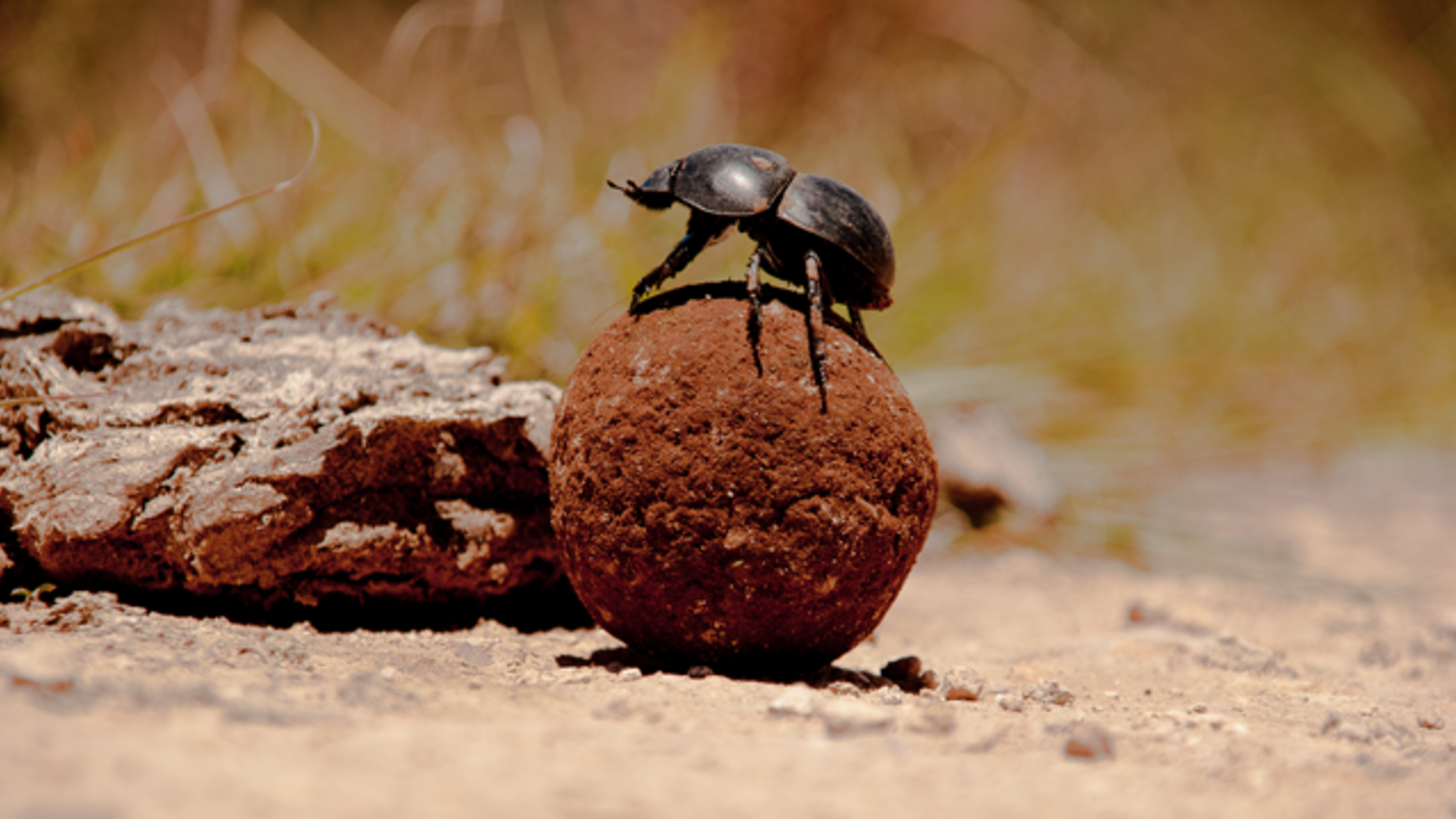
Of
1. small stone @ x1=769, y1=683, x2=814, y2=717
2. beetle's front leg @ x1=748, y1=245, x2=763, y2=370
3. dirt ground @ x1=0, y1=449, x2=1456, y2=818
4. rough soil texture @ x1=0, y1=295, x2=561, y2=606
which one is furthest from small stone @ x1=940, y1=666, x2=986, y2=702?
rough soil texture @ x1=0, y1=295, x2=561, y2=606

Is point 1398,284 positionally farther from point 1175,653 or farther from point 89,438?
point 89,438

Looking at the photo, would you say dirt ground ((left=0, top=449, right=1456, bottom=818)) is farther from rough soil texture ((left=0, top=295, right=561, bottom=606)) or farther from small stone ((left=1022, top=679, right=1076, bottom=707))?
rough soil texture ((left=0, top=295, right=561, bottom=606))

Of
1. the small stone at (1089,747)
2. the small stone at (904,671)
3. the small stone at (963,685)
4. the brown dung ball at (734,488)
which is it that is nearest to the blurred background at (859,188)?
the brown dung ball at (734,488)

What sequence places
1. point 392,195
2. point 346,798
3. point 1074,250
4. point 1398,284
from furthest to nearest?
point 1398,284 < point 1074,250 < point 392,195 < point 346,798

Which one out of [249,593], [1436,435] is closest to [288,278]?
[249,593]

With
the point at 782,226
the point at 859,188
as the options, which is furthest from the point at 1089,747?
the point at 859,188

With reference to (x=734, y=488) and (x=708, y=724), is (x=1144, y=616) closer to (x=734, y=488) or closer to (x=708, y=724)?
(x=734, y=488)

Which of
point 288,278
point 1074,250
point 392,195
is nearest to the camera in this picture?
point 288,278
